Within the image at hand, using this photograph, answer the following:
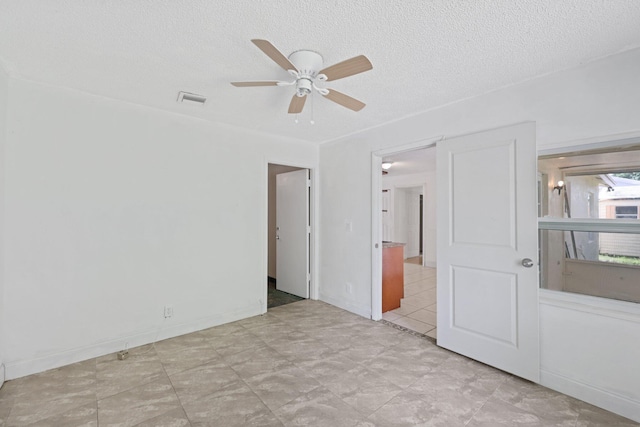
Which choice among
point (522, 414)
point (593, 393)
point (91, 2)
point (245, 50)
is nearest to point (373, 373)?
point (522, 414)

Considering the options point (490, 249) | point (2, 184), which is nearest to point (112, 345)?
point (2, 184)

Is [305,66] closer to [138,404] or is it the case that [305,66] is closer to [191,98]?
[191,98]

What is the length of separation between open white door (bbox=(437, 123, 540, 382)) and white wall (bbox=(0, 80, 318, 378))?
88.7 inches

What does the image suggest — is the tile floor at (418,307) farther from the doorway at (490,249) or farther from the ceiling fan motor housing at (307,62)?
the ceiling fan motor housing at (307,62)

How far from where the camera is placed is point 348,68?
5.94 feet

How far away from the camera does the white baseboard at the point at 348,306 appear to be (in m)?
3.69

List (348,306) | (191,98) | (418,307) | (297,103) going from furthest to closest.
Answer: (418,307)
(348,306)
(191,98)
(297,103)

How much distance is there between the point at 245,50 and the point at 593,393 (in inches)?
133

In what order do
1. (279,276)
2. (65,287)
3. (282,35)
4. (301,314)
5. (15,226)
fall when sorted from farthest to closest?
(279,276) → (301,314) → (65,287) → (15,226) → (282,35)

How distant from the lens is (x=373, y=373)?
94.7 inches

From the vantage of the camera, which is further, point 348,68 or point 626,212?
point 626,212

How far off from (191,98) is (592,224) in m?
3.49

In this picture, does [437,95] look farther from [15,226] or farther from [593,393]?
[15,226]

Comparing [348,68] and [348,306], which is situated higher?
[348,68]
